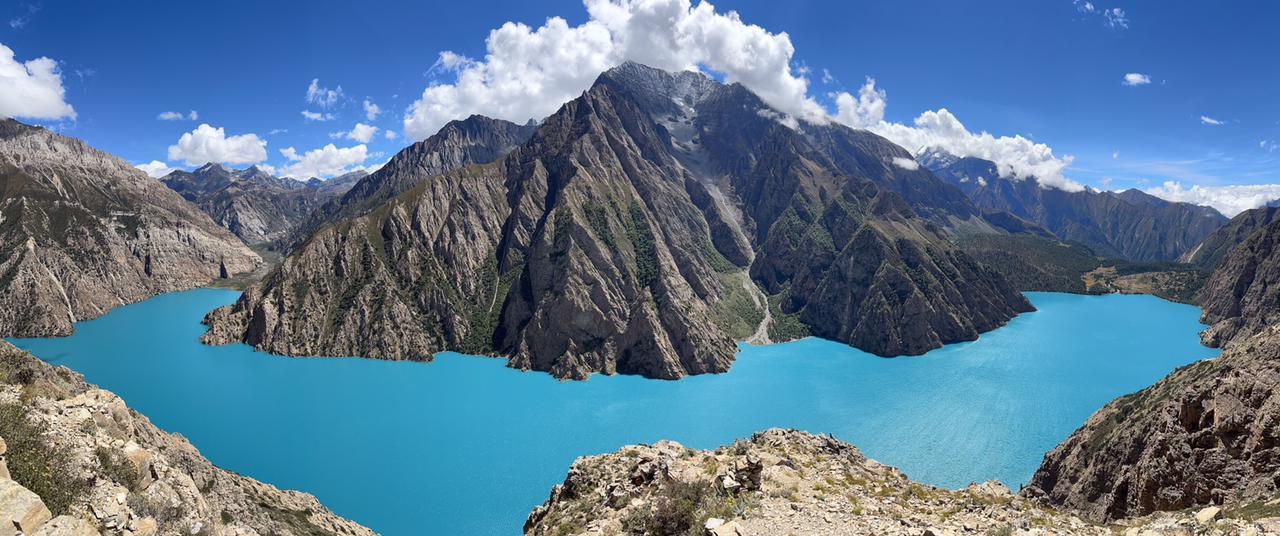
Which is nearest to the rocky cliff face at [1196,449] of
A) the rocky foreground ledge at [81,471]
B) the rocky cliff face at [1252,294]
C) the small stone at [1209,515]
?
the small stone at [1209,515]

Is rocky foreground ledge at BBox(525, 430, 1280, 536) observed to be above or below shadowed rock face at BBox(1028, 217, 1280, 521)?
above

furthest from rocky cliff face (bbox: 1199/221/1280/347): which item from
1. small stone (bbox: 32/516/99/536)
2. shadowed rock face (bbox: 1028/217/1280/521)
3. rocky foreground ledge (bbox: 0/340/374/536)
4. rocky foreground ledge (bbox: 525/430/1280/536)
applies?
small stone (bbox: 32/516/99/536)

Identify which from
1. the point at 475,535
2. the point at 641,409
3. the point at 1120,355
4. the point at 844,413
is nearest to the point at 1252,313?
the point at 1120,355

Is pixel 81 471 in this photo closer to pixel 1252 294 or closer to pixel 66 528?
pixel 66 528

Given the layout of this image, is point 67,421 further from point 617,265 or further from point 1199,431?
point 617,265

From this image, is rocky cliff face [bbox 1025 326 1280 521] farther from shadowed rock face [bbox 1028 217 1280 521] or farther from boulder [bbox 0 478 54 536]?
boulder [bbox 0 478 54 536]

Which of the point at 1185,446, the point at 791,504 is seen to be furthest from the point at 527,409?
the point at 1185,446

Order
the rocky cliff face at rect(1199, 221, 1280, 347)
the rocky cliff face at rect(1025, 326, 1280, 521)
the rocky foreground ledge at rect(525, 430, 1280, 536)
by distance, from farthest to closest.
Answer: the rocky cliff face at rect(1199, 221, 1280, 347), the rocky cliff face at rect(1025, 326, 1280, 521), the rocky foreground ledge at rect(525, 430, 1280, 536)
